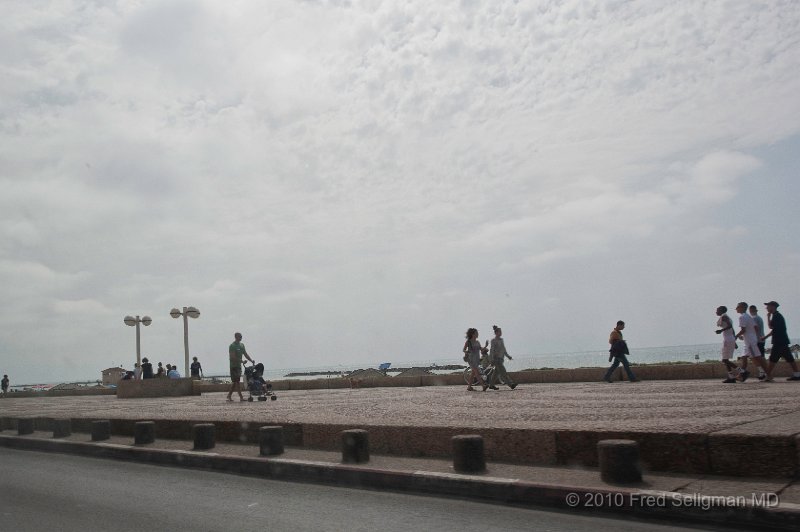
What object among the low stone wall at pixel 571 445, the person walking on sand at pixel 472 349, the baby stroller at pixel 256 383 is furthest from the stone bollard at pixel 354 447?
the baby stroller at pixel 256 383

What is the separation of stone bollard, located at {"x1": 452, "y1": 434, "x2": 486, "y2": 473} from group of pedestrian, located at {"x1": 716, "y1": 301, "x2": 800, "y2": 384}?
9.50m

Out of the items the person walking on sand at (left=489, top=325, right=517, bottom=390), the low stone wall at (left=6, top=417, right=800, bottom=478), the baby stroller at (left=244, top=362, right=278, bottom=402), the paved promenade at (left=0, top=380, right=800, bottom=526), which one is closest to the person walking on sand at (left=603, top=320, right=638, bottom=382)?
the person walking on sand at (left=489, top=325, right=517, bottom=390)

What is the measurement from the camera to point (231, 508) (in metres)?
7.38

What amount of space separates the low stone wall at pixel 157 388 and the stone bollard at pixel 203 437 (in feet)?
59.9

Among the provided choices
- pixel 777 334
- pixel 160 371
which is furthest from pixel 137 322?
pixel 777 334

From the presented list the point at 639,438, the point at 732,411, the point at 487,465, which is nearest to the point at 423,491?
the point at 487,465

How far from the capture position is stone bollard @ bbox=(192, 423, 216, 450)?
10.9 meters

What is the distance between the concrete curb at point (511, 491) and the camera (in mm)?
5770

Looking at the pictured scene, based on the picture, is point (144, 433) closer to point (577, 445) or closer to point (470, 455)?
point (470, 455)

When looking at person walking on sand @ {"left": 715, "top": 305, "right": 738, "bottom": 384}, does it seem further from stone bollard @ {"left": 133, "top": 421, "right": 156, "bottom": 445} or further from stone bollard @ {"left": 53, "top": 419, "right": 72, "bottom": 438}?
stone bollard @ {"left": 53, "top": 419, "right": 72, "bottom": 438}

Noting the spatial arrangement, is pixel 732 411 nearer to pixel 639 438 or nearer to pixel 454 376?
pixel 639 438

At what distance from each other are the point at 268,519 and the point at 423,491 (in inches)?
71.3

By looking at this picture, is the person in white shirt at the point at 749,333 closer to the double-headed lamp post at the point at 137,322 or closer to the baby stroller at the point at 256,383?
the baby stroller at the point at 256,383

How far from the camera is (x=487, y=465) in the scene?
8.29 m
